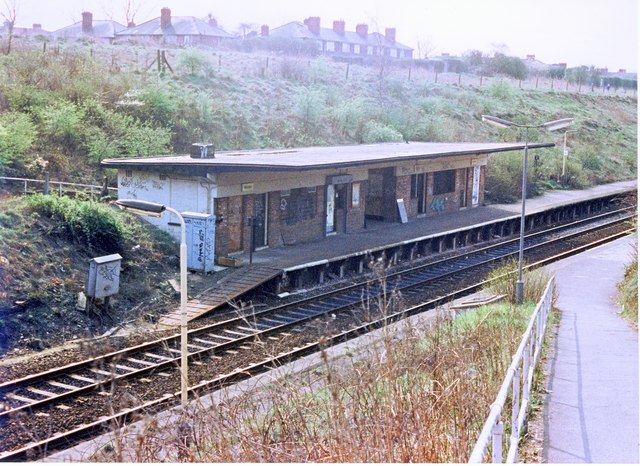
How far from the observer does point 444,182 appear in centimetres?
3020

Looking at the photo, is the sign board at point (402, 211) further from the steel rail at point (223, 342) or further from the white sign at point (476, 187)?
the white sign at point (476, 187)

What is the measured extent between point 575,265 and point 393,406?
55.9ft

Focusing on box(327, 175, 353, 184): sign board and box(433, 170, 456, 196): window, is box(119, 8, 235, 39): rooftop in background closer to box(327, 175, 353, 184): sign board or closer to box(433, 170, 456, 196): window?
box(433, 170, 456, 196): window

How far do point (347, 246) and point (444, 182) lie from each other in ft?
31.2

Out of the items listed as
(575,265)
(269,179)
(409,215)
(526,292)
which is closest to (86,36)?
(409,215)

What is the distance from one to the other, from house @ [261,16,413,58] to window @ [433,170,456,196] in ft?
99.4

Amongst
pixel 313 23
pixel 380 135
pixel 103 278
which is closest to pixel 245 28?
pixel 313 23

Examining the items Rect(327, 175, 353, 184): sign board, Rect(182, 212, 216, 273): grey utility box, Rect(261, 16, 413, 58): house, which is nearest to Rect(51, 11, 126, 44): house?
Rect(261, 16, 413, 58): house

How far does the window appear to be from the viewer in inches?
1165

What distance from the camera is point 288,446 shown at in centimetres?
652

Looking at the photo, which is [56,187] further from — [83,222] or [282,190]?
[282,190]

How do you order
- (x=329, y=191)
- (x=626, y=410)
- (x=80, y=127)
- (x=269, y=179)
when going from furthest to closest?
(x=80, y=127) → (x=329, y=191) → (x=269, y=179) → (x=626, y=410)

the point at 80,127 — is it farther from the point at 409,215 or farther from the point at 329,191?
the point at 409,215

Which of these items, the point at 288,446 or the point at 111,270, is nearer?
the point at 288,446
